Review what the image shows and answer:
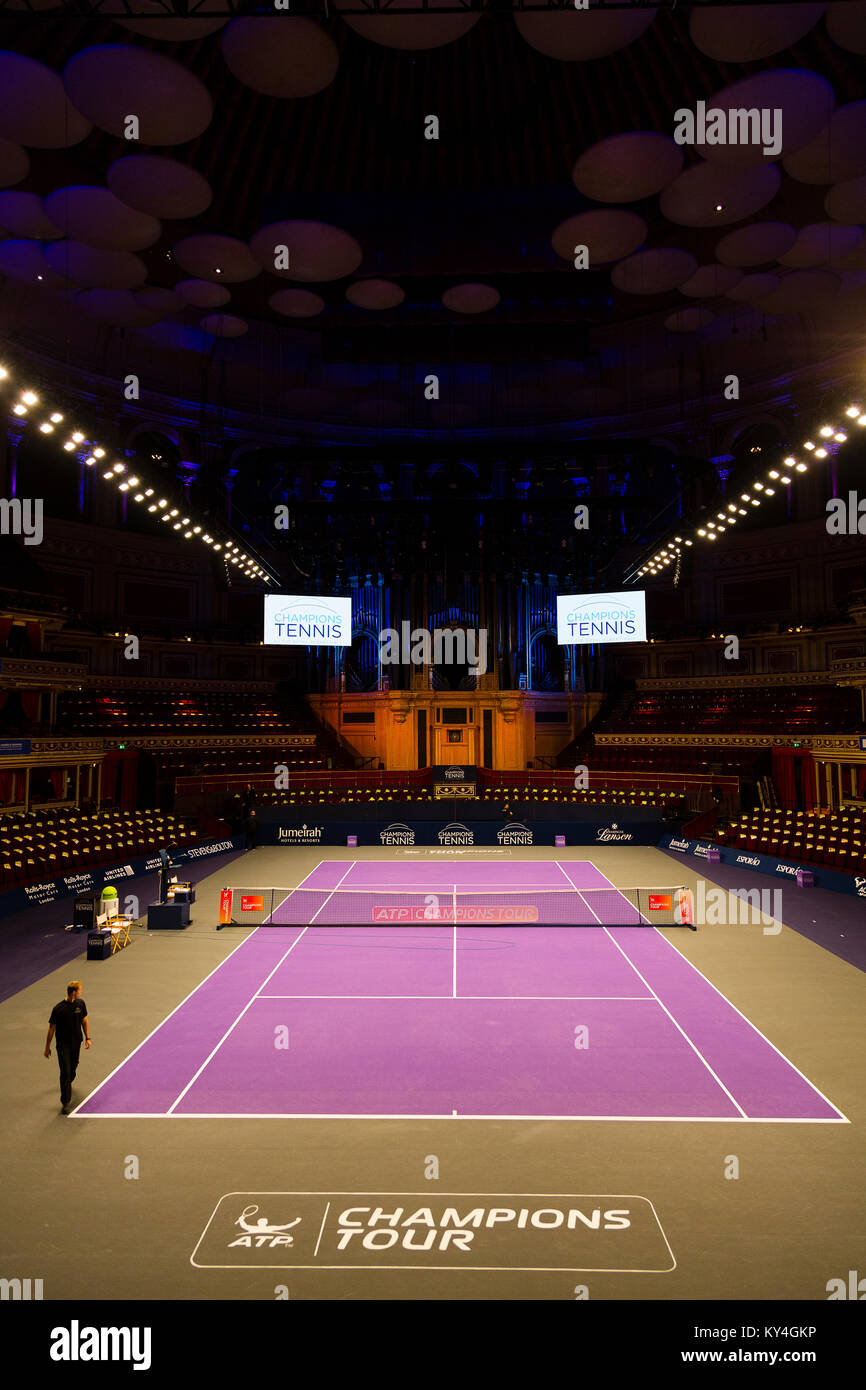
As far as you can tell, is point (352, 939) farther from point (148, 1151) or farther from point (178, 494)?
point (178, 494)

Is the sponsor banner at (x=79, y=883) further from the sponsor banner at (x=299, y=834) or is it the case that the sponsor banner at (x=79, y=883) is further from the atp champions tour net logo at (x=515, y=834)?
the atp champions tour net logo at (x=515, y=834)

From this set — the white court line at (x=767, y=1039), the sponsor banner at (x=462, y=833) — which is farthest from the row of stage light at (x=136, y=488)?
the white court line at (x=767, y=1039)

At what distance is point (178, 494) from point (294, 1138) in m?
20.7

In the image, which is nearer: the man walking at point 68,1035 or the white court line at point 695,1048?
the man walking at point 68,1035

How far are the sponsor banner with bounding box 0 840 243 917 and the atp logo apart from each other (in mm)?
14436

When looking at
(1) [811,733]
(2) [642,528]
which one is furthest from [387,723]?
(1) [811,733]

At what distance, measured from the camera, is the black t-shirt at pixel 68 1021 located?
891 centimetres

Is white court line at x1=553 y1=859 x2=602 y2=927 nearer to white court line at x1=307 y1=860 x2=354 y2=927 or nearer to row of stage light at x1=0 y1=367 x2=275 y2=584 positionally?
white court line at x1=307 y1=860 x2=354 y2=927

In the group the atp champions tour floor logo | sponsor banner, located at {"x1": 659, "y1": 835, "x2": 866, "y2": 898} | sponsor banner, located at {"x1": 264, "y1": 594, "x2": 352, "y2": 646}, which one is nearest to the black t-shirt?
the atp champions tour floor logo

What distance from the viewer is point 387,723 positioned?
37562 mm

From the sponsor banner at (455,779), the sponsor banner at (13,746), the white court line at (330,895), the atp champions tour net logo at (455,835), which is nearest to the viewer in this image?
the white court line at (330,895)

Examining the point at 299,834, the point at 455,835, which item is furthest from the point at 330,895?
the point at 455,835

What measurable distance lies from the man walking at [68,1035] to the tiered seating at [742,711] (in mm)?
26711

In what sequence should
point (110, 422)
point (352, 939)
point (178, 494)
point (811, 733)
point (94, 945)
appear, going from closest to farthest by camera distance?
point (94, 945), point (352, 939), point (178, 494), point (811, 733), point (110, 422)
